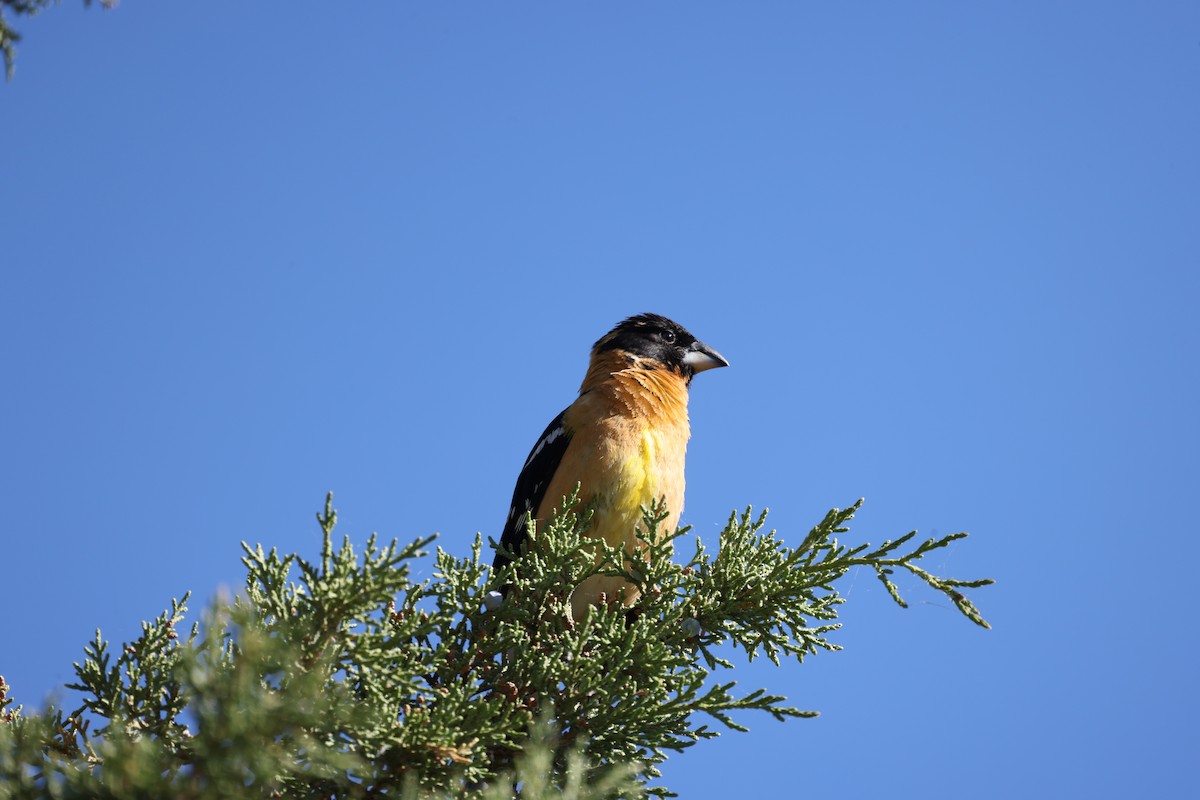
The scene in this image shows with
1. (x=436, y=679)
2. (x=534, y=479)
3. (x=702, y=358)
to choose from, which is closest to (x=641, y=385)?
(x=534, y=479)

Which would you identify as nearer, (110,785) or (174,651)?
(110,785)

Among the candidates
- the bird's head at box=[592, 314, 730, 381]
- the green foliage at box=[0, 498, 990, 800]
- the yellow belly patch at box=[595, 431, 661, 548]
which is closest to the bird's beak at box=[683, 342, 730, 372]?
the bird's head at box=[592, 314, 730, 381]

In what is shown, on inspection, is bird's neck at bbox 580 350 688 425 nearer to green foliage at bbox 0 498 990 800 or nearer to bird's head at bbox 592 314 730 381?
bird's head at bbox 592 314 730 381

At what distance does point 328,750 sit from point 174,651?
2.96 ft

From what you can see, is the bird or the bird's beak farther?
the bird's beak

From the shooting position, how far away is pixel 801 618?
3.95 m

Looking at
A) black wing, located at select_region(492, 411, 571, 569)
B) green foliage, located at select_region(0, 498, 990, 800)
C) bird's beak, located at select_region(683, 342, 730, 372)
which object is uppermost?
bird's beak, located at select_region(683, 342, 730, 372)

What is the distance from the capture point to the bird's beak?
21.0ft

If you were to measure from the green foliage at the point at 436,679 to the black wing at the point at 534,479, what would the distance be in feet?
3.77

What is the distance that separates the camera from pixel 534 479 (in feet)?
18.0

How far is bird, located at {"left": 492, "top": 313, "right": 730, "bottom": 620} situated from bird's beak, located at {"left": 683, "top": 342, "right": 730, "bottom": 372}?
18cm

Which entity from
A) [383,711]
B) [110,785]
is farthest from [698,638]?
[110,785]

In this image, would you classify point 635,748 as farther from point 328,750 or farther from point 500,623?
point 328,750

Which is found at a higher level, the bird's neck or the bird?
the bird's neck
